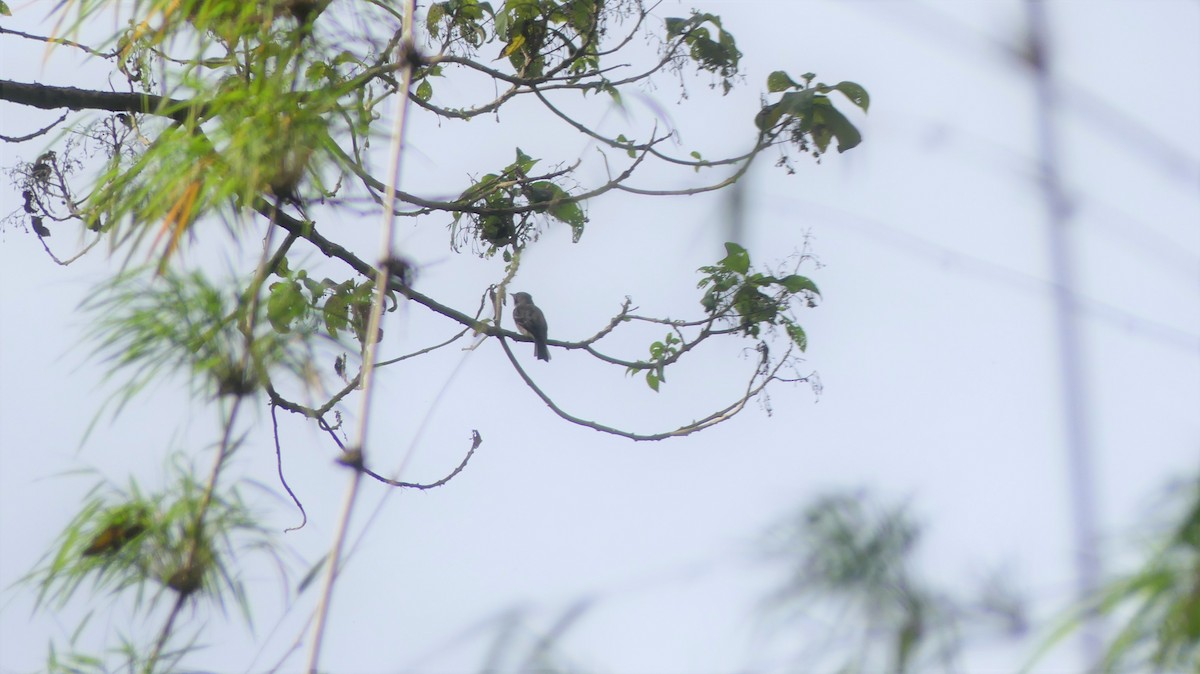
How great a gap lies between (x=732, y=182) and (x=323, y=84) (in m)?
1.07

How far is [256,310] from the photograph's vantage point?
1760 millimetres

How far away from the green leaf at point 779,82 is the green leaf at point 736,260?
0.52 m

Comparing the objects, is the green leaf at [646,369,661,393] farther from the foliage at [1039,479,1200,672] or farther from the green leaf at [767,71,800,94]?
the foliage at [1039,479,1200,672]

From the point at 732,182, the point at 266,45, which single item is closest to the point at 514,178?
the point at 266,45

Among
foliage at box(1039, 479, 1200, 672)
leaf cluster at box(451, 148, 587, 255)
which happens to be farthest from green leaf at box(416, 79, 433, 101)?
foliage at box(1039, 479, 1200, 672)

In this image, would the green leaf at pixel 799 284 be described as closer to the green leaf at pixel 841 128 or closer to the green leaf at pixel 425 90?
the green leaf at pixel 841 128

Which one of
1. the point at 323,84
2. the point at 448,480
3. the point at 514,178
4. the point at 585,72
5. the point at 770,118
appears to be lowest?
the point at 770,118

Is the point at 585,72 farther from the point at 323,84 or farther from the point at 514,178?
the point at 323,84

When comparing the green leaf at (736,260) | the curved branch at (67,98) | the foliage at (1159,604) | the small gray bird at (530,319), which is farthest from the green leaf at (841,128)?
the small gray bird at (530,319)

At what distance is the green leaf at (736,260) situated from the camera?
12.2 ft

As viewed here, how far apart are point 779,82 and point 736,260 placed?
595 mm

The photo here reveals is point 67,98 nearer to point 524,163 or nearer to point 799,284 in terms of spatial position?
point 524,163

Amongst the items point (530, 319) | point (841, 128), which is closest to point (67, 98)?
point (841, 128)

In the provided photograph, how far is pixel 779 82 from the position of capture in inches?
134
